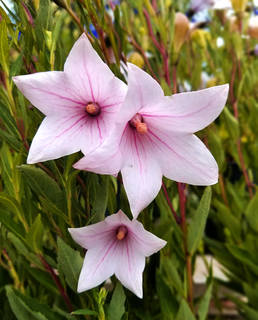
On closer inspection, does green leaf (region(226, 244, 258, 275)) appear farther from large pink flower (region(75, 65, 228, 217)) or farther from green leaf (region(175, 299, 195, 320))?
large pink flower (region(75, 65, 228, 217))

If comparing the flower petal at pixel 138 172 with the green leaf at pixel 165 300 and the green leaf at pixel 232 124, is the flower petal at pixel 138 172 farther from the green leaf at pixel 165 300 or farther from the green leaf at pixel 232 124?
the green leaf at pixel 232 124

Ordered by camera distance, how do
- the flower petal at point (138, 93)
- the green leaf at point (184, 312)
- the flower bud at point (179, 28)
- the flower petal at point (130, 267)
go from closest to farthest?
the flower petal at point (138, 93)
the flower petal at point (130, 267)
the green leaf at point (184, 312)
the flower bud at point (179, 28)

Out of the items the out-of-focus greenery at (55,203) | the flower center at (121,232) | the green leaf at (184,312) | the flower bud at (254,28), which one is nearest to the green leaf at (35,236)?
the out-of-focus greenery at (55,203)

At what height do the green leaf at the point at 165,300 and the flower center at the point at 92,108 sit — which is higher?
the flower center at the point at 92,108

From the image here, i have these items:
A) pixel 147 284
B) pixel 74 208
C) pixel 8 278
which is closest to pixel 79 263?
pixel 74 208

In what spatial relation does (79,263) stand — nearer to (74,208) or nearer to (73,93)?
(74,208)

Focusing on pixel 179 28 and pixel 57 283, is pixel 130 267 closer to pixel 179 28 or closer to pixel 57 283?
pixel 57 283
